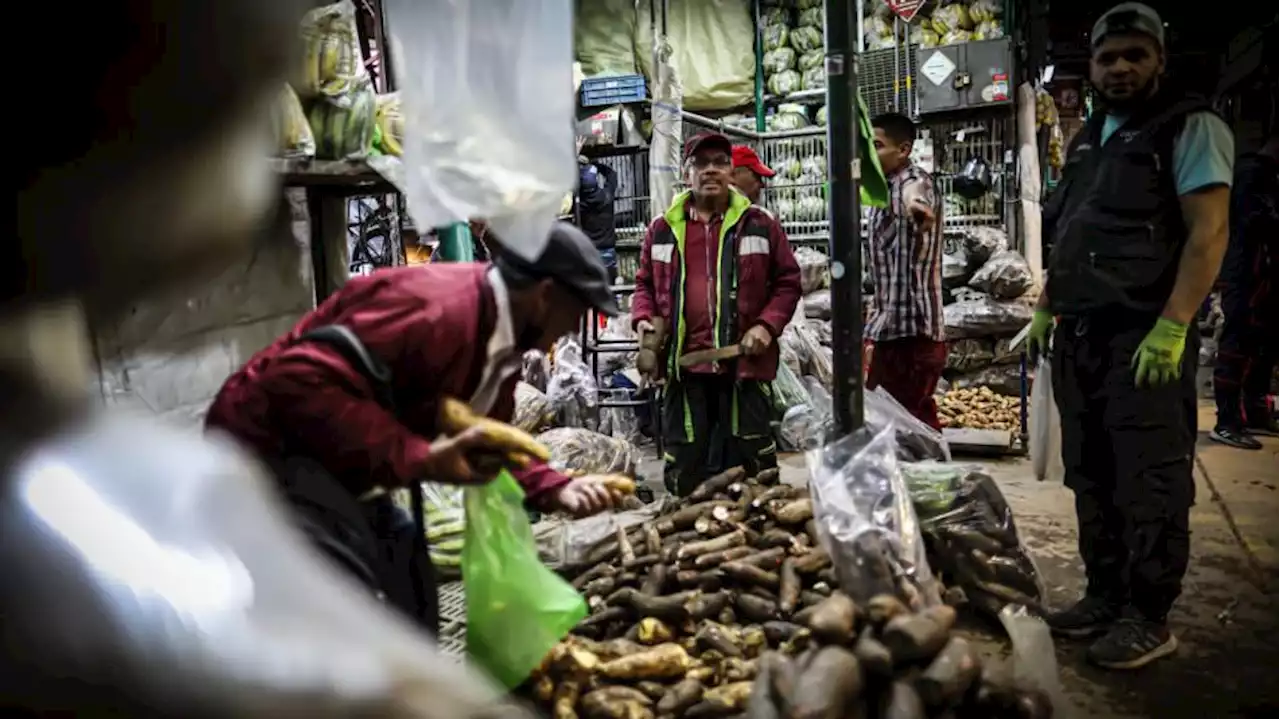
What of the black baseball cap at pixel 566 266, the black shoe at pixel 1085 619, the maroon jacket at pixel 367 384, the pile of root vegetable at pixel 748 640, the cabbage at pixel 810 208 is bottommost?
the black shoe at pixel 1085 619

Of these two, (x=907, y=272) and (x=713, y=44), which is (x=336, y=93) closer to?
(x=907, y=272)

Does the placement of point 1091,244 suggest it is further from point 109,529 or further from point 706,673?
point 109,529

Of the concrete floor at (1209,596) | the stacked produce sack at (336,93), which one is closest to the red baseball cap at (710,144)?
the stacked produce sack at (336,93)

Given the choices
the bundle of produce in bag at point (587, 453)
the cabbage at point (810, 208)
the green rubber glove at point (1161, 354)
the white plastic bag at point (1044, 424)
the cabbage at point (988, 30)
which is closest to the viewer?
the green rubber glove at point (1161, 354)

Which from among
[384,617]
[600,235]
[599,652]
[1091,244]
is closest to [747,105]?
[600,235]

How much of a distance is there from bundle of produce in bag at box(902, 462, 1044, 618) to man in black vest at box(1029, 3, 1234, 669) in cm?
34

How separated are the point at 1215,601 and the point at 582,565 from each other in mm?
2591

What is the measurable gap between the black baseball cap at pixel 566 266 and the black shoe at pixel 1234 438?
5857mm

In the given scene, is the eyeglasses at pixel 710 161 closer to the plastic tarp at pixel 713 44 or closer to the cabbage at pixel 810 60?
the cabbage at pixel 810 60

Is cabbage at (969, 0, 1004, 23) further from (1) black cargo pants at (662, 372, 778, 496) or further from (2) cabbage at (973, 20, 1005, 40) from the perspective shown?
(1) black cargo pants at (662, 372, 778, 496)

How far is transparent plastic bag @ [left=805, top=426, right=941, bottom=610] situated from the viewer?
2.88m

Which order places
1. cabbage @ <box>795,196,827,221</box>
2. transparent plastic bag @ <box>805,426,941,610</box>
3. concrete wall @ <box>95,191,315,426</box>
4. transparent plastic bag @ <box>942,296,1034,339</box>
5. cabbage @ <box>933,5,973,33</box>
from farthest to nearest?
1. cabbage @ <box>933,5,973,33</box>
2. cabbage @ <box>795,196,827,221</box>
3. transparent plastic bag @ <box>942,296,1034,339</box>
4. transparent plastic bag @ <box>805,426,941,610</box>
5. concrete wall @ <box>95,191,315,426</box>

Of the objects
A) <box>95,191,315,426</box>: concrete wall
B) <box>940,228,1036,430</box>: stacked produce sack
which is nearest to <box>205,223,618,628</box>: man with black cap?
<box>95,191,315,426</box>: concrete wall

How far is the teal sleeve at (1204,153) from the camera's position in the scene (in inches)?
114
